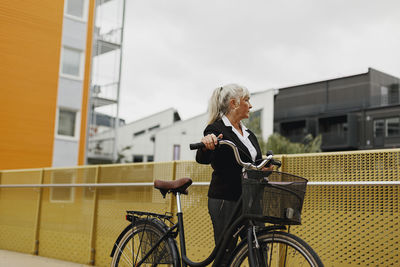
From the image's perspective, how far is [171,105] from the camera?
4497 cm

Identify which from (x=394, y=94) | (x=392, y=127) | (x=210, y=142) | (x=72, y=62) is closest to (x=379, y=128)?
(x=392, y=127)

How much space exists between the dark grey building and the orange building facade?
2673cm

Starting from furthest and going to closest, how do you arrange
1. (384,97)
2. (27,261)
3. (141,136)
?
(384,97), (141,136), (27,261)

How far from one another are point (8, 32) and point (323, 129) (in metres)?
36.4

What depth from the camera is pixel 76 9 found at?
1873 cm

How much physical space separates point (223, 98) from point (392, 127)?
3763 centimetres

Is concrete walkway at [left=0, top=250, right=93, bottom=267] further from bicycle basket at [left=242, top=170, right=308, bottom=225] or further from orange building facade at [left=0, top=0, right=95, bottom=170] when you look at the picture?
bicycle basket at [left=242, top=170, right=308, bottom=225]

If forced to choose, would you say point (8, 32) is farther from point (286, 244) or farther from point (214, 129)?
point (286, 244)

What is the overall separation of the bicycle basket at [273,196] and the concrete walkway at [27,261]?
5.06 m

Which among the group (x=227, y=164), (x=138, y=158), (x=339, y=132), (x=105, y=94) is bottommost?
(x=227, y=164)

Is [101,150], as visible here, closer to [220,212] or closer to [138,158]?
[138,158]

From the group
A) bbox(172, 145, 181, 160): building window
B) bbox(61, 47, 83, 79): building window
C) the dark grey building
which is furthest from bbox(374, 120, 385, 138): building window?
bbox(61, 47, 83, 79): building window

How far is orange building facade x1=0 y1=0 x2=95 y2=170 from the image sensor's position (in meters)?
11.5

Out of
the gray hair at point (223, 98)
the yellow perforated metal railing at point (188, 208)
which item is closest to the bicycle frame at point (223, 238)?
the gray hair at point (223, 98)
